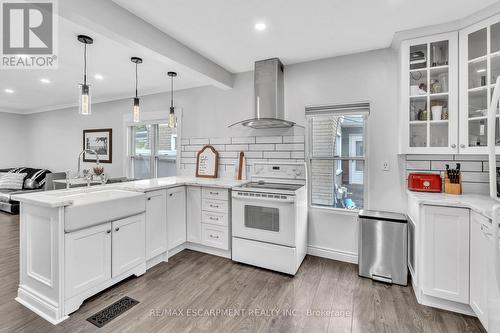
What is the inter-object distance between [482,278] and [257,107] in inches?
107

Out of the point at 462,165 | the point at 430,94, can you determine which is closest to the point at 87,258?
the point at 430,94

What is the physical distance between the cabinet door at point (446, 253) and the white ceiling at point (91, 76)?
2924 mm

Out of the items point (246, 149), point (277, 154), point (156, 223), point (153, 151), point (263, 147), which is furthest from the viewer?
point (153, 151)

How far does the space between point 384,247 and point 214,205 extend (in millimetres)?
1970

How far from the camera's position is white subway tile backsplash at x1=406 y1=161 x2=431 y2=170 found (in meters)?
2.59

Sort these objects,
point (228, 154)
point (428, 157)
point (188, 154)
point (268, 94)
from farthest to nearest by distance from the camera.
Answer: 1. point (188, 154)
2. point (228, 154)
3. point (268, 94)
4. point (428, 157)

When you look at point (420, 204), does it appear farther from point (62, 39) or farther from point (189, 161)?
point (62, 39)

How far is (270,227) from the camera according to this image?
8.82 feet

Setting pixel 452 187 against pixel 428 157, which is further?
pixel 428 157

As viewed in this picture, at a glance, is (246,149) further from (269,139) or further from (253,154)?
(269,139)

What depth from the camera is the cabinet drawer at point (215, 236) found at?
3.01m

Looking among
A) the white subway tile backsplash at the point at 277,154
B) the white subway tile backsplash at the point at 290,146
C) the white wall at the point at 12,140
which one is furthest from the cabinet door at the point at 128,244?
Answer: the white wall at the point at 12,140

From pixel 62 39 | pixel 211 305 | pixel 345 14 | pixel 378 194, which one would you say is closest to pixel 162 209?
pixel 211 305

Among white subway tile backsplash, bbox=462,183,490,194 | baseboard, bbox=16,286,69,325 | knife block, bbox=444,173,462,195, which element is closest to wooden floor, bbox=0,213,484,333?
baseboard, bbox=16,286,69,325
